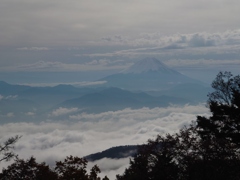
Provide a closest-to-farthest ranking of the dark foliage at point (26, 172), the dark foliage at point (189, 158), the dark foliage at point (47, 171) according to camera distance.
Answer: the dark foliage at point (189, 158) → the dark foliage at point (47, 171) → the dark foliage at point (26, 172)

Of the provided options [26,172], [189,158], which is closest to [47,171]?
[26,172]

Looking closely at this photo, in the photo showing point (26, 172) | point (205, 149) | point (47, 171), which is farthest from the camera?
point (47, 171)

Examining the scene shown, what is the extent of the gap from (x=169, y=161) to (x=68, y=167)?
9.53 m

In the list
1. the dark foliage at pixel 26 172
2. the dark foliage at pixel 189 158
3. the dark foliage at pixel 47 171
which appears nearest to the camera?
the dark foliage at pixel 189 158

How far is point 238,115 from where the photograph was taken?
3625 centimetres

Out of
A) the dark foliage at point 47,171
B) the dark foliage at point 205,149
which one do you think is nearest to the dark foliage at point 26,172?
the dark foliage at point 47,171

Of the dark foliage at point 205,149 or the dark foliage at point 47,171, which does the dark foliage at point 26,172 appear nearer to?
the dark foliage at point 47,171

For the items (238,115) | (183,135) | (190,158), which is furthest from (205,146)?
(238,115)

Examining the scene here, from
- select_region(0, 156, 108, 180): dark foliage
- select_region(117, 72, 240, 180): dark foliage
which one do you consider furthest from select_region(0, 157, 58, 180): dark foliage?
select_region(117, 72, 240, 180): dark foliage

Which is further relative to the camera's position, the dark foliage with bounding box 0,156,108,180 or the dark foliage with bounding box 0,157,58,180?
the dark foliage with bounding box 0,157,58,180

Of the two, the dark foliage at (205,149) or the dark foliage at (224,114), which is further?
the dark foliage at (224,114)

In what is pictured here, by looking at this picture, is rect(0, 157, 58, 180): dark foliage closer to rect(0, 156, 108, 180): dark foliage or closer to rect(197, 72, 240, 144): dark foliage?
rect(0, 156, 108, 180): dark foliage

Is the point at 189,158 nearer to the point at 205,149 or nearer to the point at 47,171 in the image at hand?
the point at 205,149

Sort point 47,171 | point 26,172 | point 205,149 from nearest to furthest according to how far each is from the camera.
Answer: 1. point 205,149
2. point 26,172
3. point 47,171
